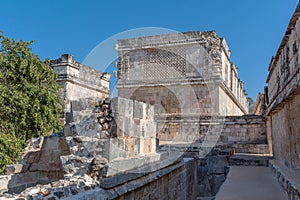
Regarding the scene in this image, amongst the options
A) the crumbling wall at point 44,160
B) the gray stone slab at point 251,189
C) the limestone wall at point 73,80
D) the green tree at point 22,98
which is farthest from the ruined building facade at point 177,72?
the crumbling wall at point 44,160

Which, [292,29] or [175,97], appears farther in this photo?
Result: [175,97]

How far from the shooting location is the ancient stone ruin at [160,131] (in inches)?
143

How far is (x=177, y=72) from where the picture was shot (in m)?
14.7

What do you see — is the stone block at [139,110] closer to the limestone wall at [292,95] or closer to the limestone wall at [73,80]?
the limestone wall at [292,95]

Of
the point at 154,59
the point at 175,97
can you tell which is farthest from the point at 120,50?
the point at 175,97

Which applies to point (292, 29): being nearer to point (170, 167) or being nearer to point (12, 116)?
point (170, 167)

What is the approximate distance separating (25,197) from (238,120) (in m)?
12.0

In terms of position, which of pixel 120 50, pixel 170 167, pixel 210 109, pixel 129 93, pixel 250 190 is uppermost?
pixel 120 50

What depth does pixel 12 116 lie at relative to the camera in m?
9.25

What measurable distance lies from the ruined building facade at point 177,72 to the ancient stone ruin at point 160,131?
56mm

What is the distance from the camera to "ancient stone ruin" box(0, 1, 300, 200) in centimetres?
364

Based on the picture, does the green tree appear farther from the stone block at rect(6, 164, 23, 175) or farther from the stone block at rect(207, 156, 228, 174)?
the stone block at rect(207, 156, 228, 174)

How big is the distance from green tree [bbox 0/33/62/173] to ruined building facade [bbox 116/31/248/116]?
5877 mm

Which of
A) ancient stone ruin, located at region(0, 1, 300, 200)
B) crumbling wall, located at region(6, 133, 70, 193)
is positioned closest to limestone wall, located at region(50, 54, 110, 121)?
ancient stone ruin, located at region(0, 1, 300, 200)
